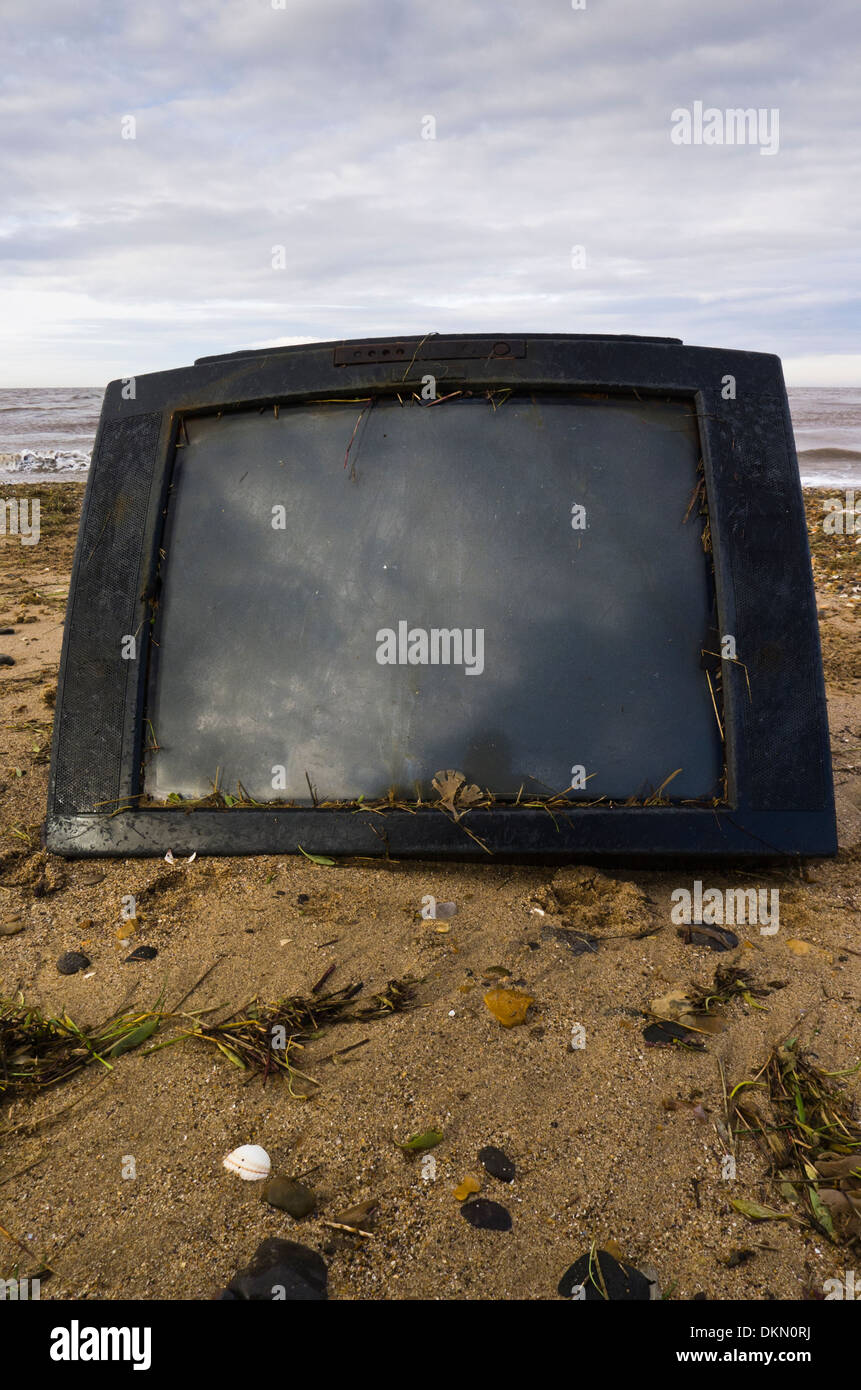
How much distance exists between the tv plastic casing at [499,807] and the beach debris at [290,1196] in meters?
0.75

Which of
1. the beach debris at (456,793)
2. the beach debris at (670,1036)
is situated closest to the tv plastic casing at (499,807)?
the beach debris at (456,793)

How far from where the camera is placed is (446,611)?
198 centimetres

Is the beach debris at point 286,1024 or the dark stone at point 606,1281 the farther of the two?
the beach debris at point 286,1024

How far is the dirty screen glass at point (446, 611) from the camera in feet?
6.41

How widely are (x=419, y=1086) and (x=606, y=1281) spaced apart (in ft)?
1.43

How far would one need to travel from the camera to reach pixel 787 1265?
1.18 meters

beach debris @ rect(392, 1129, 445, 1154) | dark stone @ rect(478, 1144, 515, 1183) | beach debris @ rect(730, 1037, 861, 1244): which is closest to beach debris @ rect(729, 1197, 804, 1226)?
beach debris @ rect(730, 1037, 861, 1244)

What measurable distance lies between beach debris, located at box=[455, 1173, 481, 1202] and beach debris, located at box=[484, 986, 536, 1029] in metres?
0.35

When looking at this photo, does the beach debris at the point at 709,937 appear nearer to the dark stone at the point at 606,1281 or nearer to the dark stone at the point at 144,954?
the dark stone at the point at 606,1281

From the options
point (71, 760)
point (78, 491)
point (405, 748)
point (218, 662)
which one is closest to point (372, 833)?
point (405, 748)

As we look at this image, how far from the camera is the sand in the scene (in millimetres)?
1204

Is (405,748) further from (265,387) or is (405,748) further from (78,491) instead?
(78,491)

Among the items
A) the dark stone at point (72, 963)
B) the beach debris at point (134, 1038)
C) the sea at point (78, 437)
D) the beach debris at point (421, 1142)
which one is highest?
the sea at point (78, 437)

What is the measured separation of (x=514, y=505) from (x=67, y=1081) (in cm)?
147
